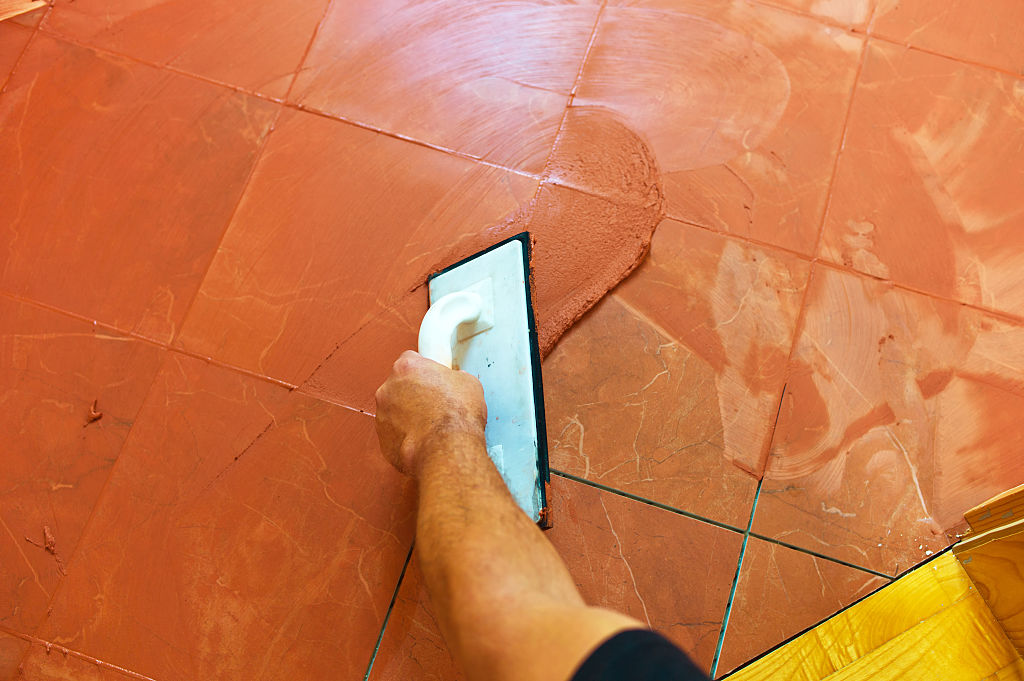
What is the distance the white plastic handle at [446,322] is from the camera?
3.56 ft

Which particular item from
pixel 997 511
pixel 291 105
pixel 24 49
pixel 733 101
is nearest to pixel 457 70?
pixel 291 105

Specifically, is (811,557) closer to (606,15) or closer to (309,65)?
(606,15)

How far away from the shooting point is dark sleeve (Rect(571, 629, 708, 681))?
1.72 ft

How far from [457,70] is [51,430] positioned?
3.42ft

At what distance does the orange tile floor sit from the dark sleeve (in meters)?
0.60

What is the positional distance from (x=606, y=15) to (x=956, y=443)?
1.07m

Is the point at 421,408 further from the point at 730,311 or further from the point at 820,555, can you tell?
the point at 820,555

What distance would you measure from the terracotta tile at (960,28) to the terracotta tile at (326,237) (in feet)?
2.80

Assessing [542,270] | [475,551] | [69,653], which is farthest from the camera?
[542,270]

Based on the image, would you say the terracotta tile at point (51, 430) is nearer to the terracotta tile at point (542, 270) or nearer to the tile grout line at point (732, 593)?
the terracotta tile at point (542, 270)

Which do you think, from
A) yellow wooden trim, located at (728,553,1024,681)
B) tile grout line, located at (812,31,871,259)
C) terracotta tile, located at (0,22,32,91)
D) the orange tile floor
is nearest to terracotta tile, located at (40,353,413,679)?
the orange tile floor

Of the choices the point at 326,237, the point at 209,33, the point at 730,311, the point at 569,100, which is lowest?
the point at 730,311

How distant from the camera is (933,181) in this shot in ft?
4.32

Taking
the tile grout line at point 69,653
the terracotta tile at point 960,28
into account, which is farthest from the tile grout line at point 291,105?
the tile grout line at point 69,653
